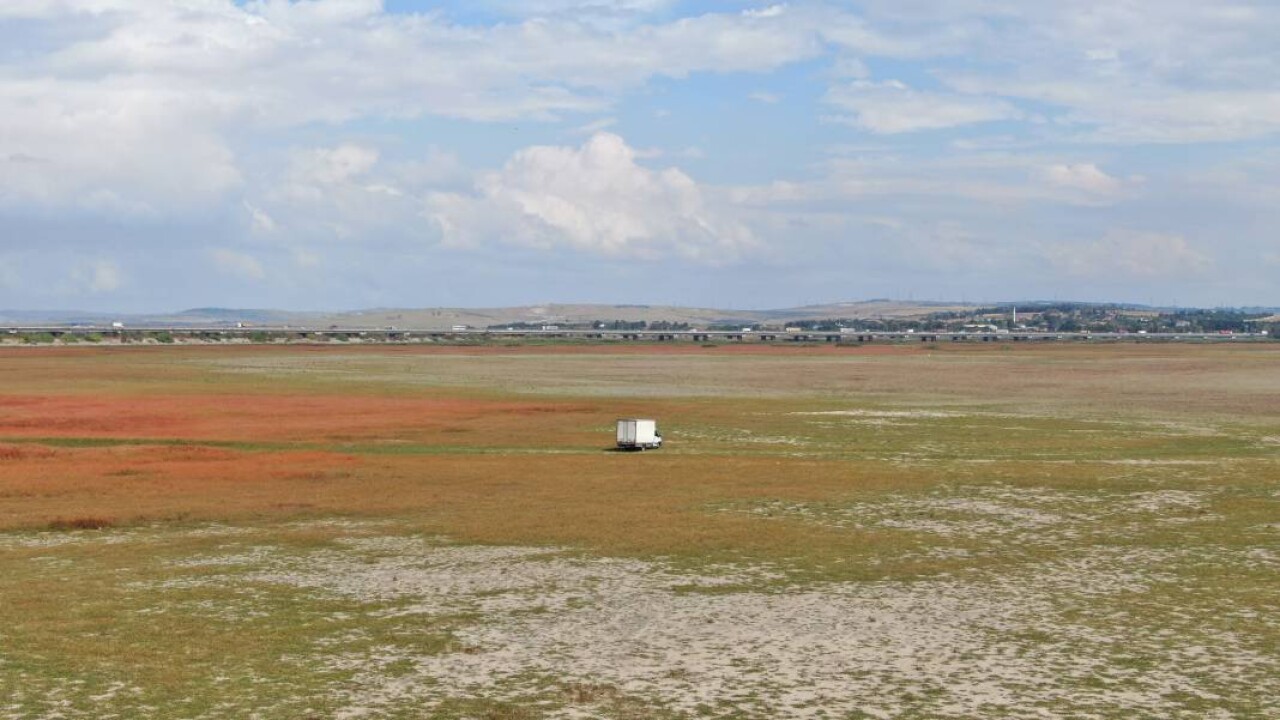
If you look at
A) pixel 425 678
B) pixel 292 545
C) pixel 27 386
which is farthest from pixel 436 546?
pixel 27 386

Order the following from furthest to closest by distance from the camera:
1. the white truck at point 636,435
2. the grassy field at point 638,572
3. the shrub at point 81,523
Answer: the white truck at point 636,435, the shrub at point 81,523, the grassy field at point 638,572

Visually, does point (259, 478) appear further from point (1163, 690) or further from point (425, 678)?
point (1163, 690)

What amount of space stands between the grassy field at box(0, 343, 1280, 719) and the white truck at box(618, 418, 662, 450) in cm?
115

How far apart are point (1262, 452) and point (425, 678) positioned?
44636 millimetres

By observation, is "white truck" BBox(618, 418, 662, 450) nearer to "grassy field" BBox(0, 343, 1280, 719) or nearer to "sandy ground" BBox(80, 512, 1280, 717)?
"grassy field" BBox(0, 343, 1280, 719)

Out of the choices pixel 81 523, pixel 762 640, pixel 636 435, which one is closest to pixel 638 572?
pixel 762 640

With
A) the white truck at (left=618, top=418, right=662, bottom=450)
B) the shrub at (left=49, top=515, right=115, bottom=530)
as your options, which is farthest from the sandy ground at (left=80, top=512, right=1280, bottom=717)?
the white truck at (left=618, top=418, right=662, bottom=450)

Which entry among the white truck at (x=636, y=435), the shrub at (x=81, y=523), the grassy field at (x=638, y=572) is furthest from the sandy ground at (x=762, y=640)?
the white truck at (x=636, y=435)

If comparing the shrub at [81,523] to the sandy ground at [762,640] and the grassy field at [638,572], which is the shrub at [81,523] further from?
the sandy ground at [762,640]

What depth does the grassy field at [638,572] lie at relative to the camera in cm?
1919

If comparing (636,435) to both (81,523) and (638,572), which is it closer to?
(81,523)

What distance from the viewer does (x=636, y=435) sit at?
55.0 metres

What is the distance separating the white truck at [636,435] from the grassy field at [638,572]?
1.15 metres

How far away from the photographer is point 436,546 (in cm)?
3164
